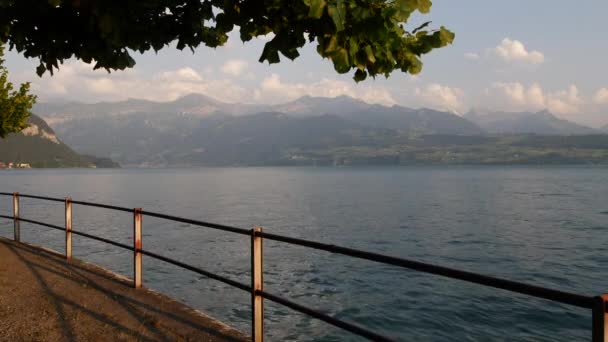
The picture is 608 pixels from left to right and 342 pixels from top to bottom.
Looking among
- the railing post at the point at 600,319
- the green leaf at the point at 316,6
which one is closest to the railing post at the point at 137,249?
the green leaf at the point at 316,6

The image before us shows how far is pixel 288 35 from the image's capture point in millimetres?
4430

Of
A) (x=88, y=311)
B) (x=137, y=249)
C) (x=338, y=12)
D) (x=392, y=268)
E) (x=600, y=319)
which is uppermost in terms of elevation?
(x=338, y=12)

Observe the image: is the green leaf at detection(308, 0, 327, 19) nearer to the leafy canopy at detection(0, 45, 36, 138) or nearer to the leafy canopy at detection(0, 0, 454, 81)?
the leafy canopy at detection(0, 0, 454, 81)

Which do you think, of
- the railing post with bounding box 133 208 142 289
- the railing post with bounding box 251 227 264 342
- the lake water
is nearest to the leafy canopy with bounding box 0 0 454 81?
the railing post with bounding box 251 227 264 342

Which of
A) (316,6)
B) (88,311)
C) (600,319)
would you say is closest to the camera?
(600,319)

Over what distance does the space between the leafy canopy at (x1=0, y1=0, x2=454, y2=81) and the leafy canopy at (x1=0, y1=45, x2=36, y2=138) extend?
36.1 feet

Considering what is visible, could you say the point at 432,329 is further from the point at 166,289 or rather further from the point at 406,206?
the point at 406,206

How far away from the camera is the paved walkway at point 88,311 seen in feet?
20.1

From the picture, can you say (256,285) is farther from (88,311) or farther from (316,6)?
(316,6)

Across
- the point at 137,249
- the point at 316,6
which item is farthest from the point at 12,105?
the point at 316,6

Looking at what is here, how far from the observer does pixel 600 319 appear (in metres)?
2.97

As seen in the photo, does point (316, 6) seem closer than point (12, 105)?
Yes

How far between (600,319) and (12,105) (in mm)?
18556

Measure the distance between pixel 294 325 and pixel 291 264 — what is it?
9.25 metres
